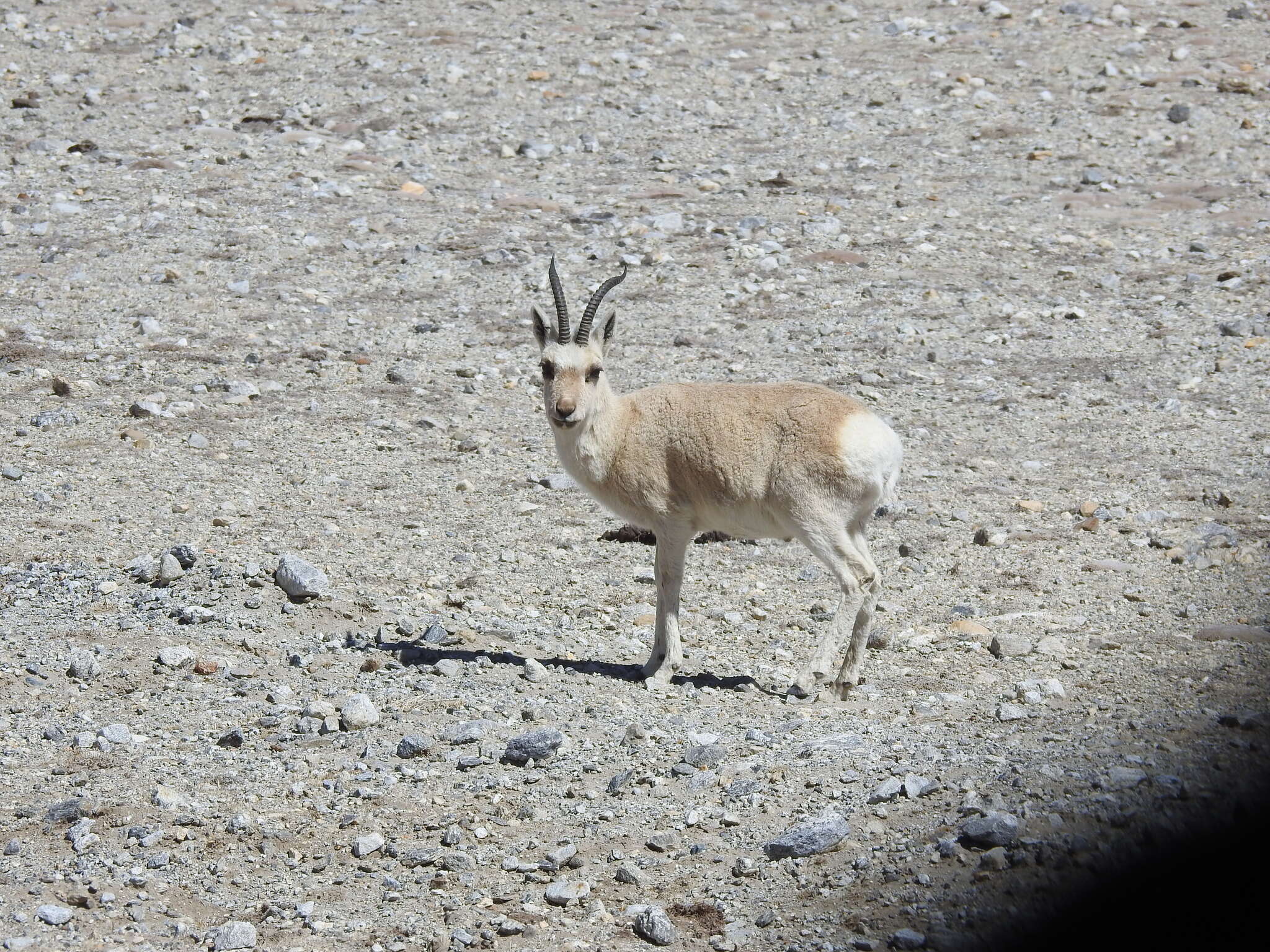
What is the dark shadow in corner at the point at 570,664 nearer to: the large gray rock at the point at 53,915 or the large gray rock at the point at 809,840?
the large gray rock at the point at 809,840

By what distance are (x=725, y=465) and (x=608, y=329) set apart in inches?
50.8

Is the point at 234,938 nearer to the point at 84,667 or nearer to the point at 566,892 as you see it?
the point at 566,892

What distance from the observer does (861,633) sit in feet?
27.0

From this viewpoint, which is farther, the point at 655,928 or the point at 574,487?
the point at 574,487

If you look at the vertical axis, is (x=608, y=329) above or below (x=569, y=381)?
above

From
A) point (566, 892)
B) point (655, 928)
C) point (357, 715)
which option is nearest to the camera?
point (655, 928)

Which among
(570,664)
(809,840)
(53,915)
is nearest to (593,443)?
(570,664)

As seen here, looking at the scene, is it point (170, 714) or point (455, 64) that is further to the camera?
point (455, 64)

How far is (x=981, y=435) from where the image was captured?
12.1 metres

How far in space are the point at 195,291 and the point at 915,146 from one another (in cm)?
888

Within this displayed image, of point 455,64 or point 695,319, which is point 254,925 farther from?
point 455,64

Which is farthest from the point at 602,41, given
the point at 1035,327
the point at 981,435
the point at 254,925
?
the point at 254,925

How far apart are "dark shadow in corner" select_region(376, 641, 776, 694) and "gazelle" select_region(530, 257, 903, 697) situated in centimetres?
15

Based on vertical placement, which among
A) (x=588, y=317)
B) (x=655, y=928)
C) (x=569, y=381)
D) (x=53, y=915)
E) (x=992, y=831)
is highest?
(x=588, y=317)
